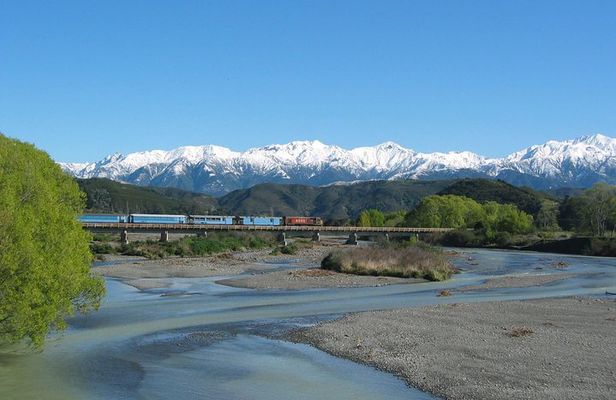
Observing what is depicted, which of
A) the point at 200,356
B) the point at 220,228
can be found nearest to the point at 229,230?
the point at 220,228

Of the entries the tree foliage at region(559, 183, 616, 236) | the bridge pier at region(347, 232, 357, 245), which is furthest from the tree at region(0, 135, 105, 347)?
the tree foliage at region(559, 183, 616, 236)

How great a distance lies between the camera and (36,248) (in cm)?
2506

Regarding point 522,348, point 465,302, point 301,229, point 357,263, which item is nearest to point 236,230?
point 301,229

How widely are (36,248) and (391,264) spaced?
51.2 m

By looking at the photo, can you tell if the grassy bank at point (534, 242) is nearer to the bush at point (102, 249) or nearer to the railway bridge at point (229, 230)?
the railway bridge at point (229, 230)

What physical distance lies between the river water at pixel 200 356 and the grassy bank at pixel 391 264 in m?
18.0

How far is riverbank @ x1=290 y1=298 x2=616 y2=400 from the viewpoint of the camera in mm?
22828

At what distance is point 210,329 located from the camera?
118 feet

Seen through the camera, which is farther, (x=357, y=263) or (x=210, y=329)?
(x=357, y=263)

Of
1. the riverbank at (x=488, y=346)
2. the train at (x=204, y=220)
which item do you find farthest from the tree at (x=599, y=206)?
the riverbank at (x=488, y=346)

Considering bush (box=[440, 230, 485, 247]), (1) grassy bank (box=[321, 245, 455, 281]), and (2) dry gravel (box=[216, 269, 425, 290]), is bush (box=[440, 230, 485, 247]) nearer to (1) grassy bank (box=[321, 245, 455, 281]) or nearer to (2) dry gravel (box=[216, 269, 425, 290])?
(1) grassy bank (box=[321, 245, 455, 281])

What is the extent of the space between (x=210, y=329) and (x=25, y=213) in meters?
13.7

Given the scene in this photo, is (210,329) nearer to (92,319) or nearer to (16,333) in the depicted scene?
(92,319)

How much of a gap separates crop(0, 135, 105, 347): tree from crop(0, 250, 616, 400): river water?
218 cm
